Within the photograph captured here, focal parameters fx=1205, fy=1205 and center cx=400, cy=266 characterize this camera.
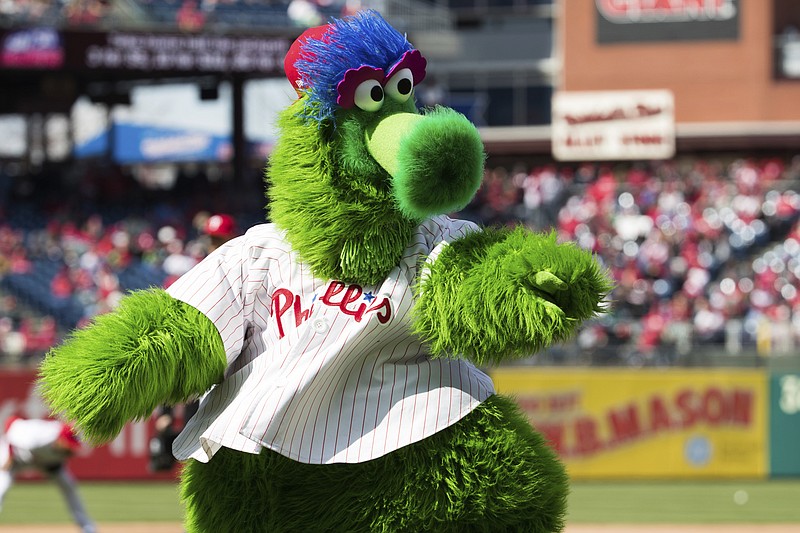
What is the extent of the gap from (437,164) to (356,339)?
51 centimetres

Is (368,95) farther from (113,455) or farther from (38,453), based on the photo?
(113,455)

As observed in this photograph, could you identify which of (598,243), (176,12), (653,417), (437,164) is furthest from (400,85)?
(176,12)

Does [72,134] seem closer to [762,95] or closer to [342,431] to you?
[762,95]

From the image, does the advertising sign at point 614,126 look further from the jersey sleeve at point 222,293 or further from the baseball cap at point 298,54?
the jersey sleeve at point 222,293

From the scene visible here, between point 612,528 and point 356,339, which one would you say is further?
point 612,528

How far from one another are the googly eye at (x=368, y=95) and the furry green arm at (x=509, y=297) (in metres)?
Answer: 0.46

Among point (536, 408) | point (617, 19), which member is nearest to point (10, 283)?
point (536, 408)

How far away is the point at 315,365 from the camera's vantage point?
3053 mm

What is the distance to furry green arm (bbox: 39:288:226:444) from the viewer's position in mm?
3043

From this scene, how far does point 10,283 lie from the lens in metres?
18.0

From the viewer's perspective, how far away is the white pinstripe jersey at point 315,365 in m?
3.04

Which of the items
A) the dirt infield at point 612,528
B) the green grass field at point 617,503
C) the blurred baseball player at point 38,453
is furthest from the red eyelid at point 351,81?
the green grass field at point 617,503

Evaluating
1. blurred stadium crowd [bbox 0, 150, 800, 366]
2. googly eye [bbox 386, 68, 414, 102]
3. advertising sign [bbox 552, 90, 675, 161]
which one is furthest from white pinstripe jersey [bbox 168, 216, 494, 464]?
advertising sign [bbox 552, 90, 675, 161]

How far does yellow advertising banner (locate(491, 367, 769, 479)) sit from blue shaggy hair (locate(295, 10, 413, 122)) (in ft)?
32.5
